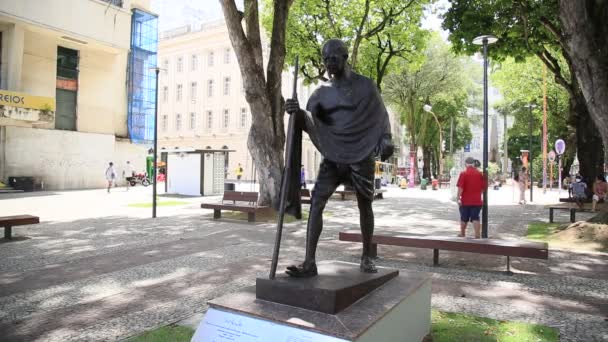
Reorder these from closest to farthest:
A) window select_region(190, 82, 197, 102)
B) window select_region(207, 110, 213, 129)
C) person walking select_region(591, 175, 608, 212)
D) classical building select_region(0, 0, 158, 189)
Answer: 1. person walking select_region(591, 175, 608, 212)
2. classical building select_region(0, 0, 158, 189)
3. window select_region(207, 110, 213, 129)
4. window select_region(190, 82, 197, 102)

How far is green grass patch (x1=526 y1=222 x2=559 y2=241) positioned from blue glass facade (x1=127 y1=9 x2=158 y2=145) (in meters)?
26.3

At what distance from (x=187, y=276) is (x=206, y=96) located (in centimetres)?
4590

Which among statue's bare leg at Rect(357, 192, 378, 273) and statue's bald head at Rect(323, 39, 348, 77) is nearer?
statue's bald head at Rect(323, 39, 348, 77)

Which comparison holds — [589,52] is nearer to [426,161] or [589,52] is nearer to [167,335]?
[167,335]

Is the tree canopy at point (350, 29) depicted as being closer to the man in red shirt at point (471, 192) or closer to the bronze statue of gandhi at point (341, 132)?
the man in red shirt at point (471, 192)

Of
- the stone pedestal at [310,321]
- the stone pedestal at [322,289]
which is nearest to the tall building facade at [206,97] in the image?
the stone pedestal at [322,289]

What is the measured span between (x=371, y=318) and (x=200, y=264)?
4.33 m

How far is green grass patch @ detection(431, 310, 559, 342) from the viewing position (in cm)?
384

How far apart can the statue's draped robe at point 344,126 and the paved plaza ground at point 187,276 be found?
202cm

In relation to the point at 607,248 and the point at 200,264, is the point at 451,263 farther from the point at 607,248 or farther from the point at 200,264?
the point at 200,264

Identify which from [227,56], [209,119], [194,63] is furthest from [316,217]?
[194,63]

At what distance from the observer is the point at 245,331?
2963 mm

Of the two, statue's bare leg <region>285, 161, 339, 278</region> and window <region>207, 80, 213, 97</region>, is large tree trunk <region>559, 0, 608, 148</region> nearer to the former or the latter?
statue's bare leg <region>285, 161, 339, 278</region>

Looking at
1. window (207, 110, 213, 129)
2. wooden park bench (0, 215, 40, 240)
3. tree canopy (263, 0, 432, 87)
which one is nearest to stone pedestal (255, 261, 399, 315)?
wooden park bench (0, 215, 40, 240)
